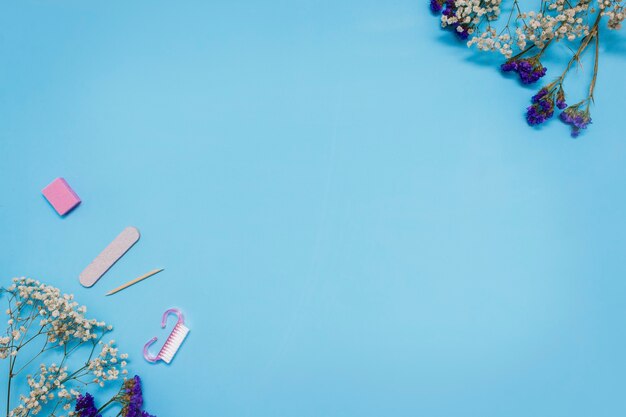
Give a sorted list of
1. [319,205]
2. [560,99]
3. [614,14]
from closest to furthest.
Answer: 1. [614,14]
2. [560,99]
3. [319,205]

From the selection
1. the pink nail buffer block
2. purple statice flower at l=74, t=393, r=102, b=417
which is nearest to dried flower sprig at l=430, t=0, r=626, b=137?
the pink nail buffer block

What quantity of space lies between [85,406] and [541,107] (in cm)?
167

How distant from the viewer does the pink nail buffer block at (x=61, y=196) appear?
72.6 inches

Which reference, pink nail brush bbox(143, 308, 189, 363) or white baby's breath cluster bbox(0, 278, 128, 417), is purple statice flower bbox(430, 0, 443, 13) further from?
white baby's breath cluster bbox(0, 278, 128, 417)

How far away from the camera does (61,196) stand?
185cm

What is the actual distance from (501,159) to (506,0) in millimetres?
529

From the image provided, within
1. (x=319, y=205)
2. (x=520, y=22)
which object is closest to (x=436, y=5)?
(x=520, y=22)

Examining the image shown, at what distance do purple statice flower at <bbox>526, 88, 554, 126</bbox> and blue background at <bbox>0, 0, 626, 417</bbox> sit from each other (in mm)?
74

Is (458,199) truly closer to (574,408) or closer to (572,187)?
(572,187)

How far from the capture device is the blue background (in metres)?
1.79

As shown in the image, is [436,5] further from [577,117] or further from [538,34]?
[577,117]

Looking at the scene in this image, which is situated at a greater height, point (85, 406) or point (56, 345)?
point (56, 345)

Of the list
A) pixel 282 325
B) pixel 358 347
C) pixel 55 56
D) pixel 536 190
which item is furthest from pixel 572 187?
pixel 55 56

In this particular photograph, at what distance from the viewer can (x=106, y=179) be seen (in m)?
1.88
